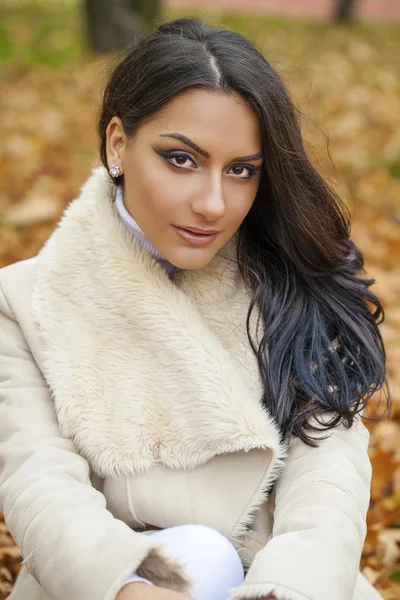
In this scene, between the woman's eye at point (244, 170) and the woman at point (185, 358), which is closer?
the woman at point (185, 358)

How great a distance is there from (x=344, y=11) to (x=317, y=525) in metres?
12.4

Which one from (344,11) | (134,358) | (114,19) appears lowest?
(344,11)

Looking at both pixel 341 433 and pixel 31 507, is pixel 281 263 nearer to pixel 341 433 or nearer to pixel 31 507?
pixel 341 433

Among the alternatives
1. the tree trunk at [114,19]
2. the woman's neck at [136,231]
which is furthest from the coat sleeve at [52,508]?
the tree trunk at [114,19]

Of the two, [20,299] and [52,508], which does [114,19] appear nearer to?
[20,299]

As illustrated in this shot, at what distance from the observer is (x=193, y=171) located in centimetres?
194

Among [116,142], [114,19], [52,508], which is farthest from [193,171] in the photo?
[114,19]

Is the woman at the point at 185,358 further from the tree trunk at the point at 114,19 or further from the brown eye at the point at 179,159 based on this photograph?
the tree trunk at the point at 114,19

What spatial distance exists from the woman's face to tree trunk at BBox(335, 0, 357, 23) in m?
11.7

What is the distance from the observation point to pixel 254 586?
1.66m

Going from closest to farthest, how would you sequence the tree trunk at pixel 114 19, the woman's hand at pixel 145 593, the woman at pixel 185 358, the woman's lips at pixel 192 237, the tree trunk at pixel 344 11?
1. the woman's hand at pixel 145 593
2. the woman at pixel 185 358
3. the woman's lips at pixel 192 237
4. the tree trunk at pixel 114 19
5. the tree trunk at pixel 344 11

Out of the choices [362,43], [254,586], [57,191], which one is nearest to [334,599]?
[254,586]

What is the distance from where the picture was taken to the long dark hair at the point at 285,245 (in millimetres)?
1948

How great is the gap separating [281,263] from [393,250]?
2.83m
